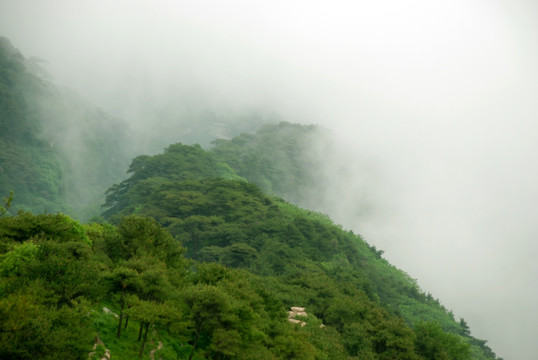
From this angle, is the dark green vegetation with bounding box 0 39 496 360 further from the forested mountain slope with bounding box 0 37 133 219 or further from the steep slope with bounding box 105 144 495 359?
the forested mountain slope with bounding box 0 37 133 219

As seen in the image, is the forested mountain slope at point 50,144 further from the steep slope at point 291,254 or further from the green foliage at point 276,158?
the green foliage at point 276,158

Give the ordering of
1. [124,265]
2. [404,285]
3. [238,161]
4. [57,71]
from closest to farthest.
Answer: [124,265] → [404,285] → [238,161] → [57,71]

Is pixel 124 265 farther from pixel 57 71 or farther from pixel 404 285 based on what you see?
pixel 57 71

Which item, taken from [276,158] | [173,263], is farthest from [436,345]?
[276,158]

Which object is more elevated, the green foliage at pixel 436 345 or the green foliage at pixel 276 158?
the green foliage at pixel 276 158

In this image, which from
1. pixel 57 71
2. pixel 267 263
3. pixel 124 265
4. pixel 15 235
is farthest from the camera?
pixel 57 71

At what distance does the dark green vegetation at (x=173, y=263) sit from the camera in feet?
76.1

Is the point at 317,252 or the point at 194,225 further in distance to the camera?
the point at 317,252

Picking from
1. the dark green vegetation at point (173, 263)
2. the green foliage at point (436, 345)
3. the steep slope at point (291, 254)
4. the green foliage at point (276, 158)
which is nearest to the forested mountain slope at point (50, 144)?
the dark green vegetation at point (173, 263)

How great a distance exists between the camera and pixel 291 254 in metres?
62.0

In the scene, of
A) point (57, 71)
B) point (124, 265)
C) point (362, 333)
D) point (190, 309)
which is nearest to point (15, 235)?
point (124, 265)

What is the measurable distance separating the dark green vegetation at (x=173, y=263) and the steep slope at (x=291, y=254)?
0.72ft

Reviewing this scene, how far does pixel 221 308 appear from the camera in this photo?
25297 millimetres

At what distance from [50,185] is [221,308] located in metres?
77.5
